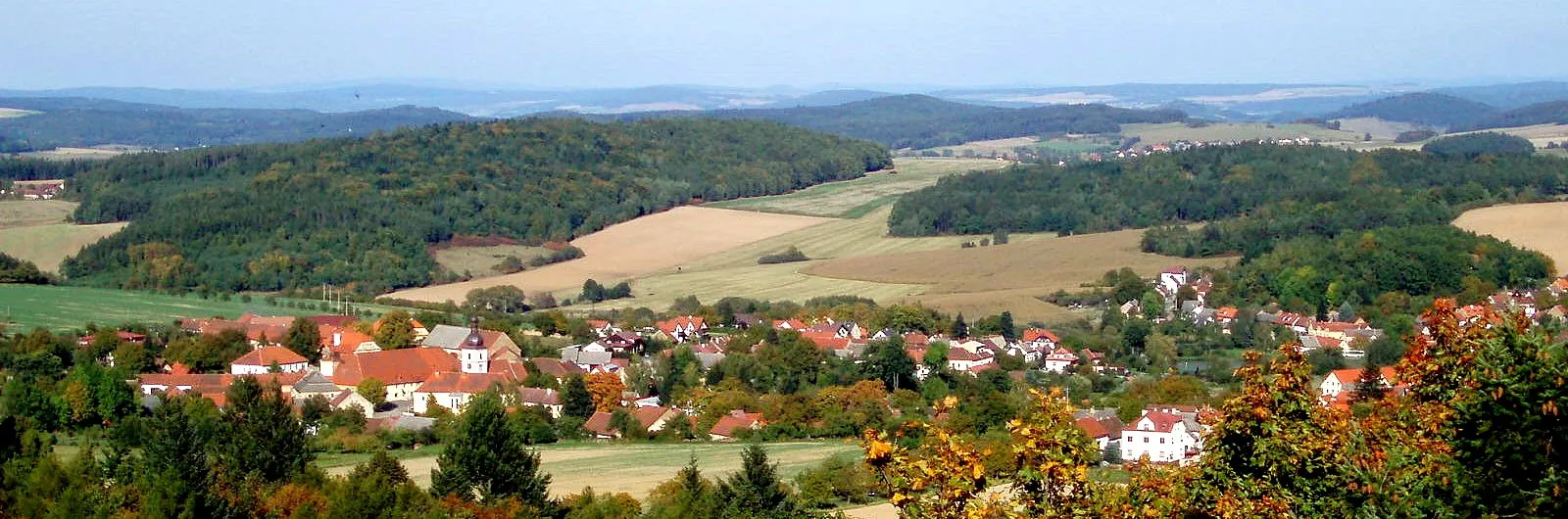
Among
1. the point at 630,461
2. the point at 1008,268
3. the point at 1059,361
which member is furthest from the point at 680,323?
the point at 630,461

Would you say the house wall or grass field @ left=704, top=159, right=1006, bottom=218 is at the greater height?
the house wall

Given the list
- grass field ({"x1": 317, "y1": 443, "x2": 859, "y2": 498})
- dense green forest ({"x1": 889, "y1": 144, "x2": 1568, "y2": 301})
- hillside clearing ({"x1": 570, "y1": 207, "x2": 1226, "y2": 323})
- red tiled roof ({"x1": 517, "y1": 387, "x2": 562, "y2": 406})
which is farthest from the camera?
dense green forest ({"x1": 889, "y1": 144, "x2": 1568, "y2": 301})

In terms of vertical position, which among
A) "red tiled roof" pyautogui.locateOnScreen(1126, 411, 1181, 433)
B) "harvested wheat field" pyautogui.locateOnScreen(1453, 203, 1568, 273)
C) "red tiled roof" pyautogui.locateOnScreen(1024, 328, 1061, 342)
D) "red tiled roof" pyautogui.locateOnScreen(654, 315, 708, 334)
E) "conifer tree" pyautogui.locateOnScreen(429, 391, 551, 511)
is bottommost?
"red tiled roof" pyautogui.locateOnScreen(1024, 328, 1061, 342)

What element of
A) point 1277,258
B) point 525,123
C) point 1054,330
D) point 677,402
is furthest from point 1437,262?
point 525,123

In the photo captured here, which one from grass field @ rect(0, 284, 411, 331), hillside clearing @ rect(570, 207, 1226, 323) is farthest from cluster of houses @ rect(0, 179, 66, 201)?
hillside clearing @ rect(570, 207, 1226, 323)

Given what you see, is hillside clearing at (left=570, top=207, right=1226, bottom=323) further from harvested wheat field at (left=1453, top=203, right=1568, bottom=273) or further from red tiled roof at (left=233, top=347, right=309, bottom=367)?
red tiled roof at (left=233, top=347, right=309, bottom=367)

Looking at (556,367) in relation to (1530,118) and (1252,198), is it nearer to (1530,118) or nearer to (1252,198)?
(1252,198)

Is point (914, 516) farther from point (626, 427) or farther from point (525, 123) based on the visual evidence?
point (525, 123)
